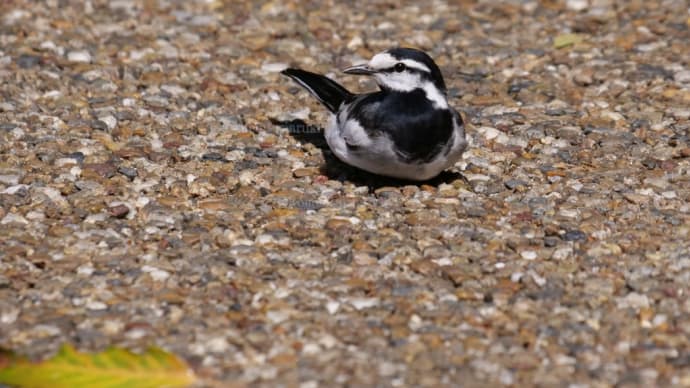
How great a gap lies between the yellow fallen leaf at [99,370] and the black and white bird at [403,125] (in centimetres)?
217

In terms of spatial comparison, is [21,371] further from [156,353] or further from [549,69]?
[549,69]

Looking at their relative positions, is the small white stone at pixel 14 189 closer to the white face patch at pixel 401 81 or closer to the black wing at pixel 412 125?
the black wing at pixel 412 125

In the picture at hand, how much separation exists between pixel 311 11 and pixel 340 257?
431 cm

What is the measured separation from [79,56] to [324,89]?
7.60 feet

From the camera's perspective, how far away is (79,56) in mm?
9203

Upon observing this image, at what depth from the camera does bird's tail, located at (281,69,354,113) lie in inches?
311

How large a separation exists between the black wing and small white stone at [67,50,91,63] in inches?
121

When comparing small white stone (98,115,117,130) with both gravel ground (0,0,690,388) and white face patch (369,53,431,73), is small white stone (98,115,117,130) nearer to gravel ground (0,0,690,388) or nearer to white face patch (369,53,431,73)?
gravel ground (0,0,690,388)

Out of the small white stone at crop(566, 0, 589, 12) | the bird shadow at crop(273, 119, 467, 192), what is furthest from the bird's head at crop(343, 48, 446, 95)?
the small white stone at crop(566, 0, 589, 12)

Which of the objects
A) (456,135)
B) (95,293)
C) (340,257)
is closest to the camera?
(95,293)

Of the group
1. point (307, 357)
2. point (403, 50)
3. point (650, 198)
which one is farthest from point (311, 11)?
point (307, 357)

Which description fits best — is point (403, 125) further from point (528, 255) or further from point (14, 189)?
point (14, 189)

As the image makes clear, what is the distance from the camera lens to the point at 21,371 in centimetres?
530

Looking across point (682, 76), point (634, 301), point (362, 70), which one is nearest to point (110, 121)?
point (362, 70)
